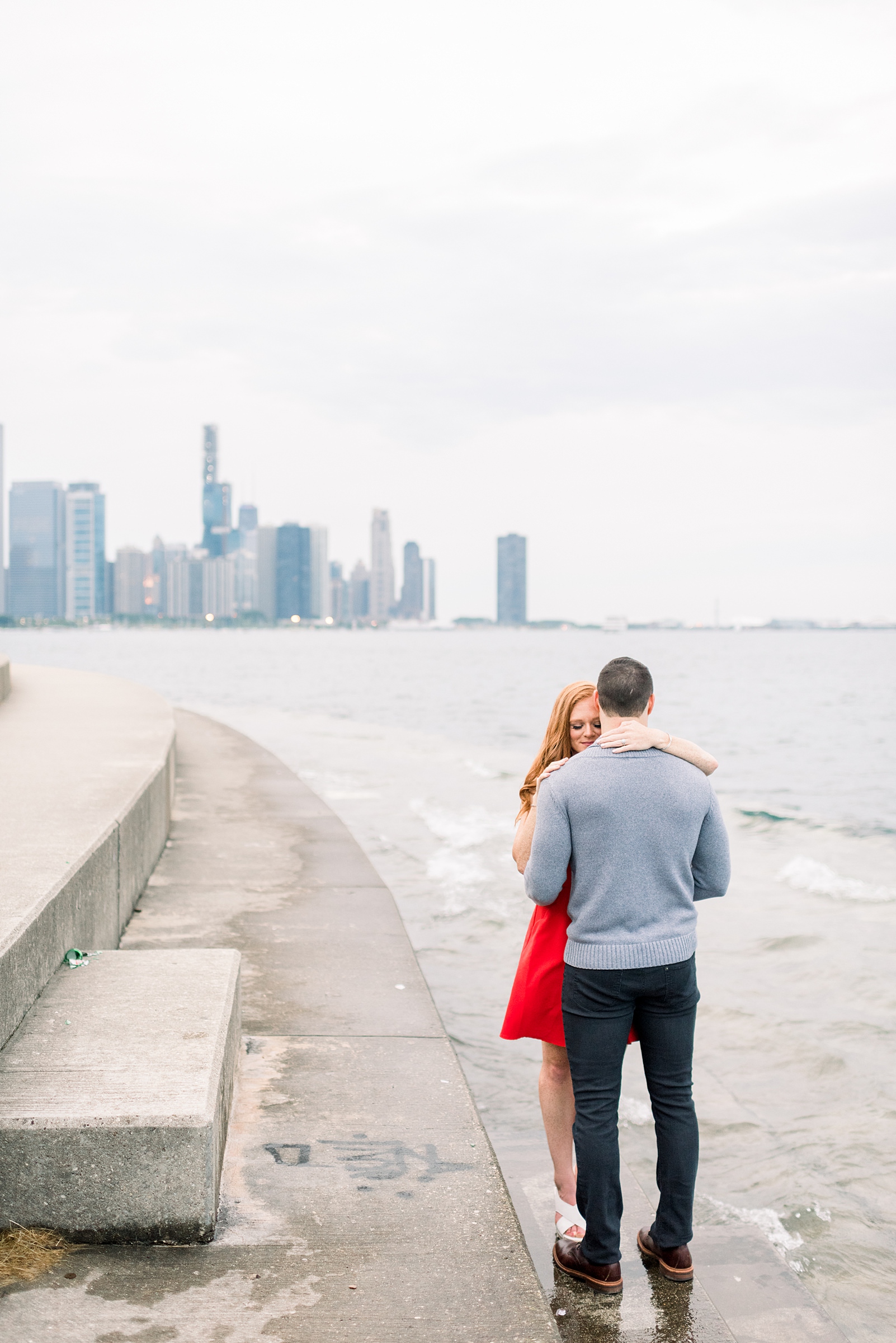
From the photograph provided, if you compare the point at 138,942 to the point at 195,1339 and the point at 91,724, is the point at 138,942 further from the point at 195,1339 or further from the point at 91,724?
the point at 91,724

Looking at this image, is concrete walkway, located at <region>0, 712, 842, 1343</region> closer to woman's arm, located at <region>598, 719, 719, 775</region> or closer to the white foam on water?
the white foam on water

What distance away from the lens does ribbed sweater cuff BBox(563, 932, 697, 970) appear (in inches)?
128

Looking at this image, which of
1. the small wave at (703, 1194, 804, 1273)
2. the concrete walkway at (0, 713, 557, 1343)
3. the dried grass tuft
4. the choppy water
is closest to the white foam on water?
the choppy water

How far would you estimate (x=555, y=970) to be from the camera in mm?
3512

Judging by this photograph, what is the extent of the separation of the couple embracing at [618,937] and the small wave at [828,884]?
33.4ft

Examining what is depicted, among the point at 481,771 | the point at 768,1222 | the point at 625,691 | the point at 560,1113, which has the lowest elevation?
the point at 481,771

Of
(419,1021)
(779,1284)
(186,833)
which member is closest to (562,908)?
(779,1284)

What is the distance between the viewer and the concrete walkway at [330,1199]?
110 inches

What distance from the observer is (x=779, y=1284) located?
3.87 meters

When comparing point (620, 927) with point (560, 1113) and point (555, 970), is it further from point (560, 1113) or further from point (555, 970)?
point (560, 1113)

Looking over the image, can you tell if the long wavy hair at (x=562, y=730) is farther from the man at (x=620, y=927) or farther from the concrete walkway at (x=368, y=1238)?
the concrete walkway at (x=368, y=1238)

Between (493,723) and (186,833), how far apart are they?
33848 mm

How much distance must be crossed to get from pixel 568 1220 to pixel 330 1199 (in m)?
0.85

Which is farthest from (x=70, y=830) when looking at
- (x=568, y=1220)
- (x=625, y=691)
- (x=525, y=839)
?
(x=625, y=691)
